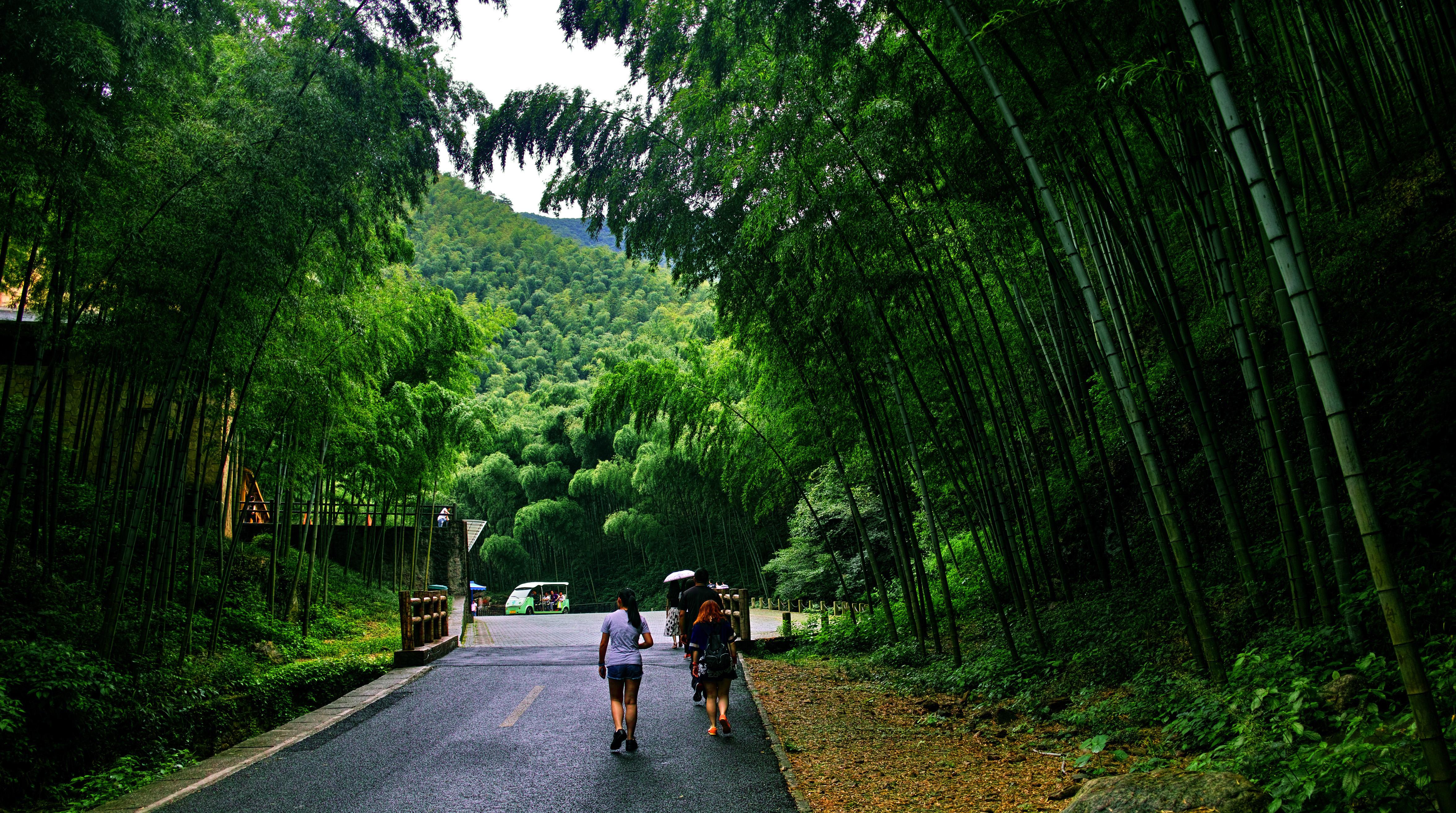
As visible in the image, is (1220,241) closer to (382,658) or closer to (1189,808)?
(1189,808)

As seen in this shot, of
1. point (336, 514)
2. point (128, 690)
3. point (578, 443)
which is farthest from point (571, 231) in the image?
point (128, 690)

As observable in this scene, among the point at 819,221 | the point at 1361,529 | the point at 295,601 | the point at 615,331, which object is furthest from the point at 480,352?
the point at 615,331

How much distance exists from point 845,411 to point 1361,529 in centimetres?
568

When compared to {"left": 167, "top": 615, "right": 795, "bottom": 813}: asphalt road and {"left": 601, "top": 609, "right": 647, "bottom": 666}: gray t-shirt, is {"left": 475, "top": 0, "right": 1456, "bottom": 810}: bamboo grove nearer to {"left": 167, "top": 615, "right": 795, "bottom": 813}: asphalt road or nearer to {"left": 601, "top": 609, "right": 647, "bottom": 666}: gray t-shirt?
{"left": 167, "top": 615, "right": 795, "bottom": 813}: asphalt road

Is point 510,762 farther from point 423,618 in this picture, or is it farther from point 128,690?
point 423,618

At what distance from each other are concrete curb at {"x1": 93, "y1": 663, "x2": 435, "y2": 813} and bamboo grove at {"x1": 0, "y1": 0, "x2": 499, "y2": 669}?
1.68 metres

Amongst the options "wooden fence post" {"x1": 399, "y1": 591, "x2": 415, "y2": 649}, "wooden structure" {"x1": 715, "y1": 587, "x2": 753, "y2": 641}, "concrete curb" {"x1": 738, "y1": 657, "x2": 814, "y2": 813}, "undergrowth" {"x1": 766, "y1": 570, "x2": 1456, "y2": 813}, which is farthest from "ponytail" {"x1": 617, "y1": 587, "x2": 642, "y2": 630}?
"wooden structure" {"x1": 715, "y1": 587, "x2": 753, "y2": 641}

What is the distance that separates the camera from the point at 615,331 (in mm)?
41062

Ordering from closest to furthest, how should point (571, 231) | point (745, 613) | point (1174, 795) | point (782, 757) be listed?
point (1174, 795), point (782, 757), point (745, 613), point (571, 231)

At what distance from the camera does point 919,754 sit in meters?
4.31

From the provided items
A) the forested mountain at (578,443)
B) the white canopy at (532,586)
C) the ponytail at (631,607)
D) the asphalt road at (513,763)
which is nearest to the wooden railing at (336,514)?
the forested mountain at (578,443)

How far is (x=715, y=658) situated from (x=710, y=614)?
1.15 feet

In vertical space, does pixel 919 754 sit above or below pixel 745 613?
below

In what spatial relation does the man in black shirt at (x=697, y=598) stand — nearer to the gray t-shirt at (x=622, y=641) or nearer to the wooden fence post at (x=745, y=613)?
the gray t-shirt at (x=622, y=641)
